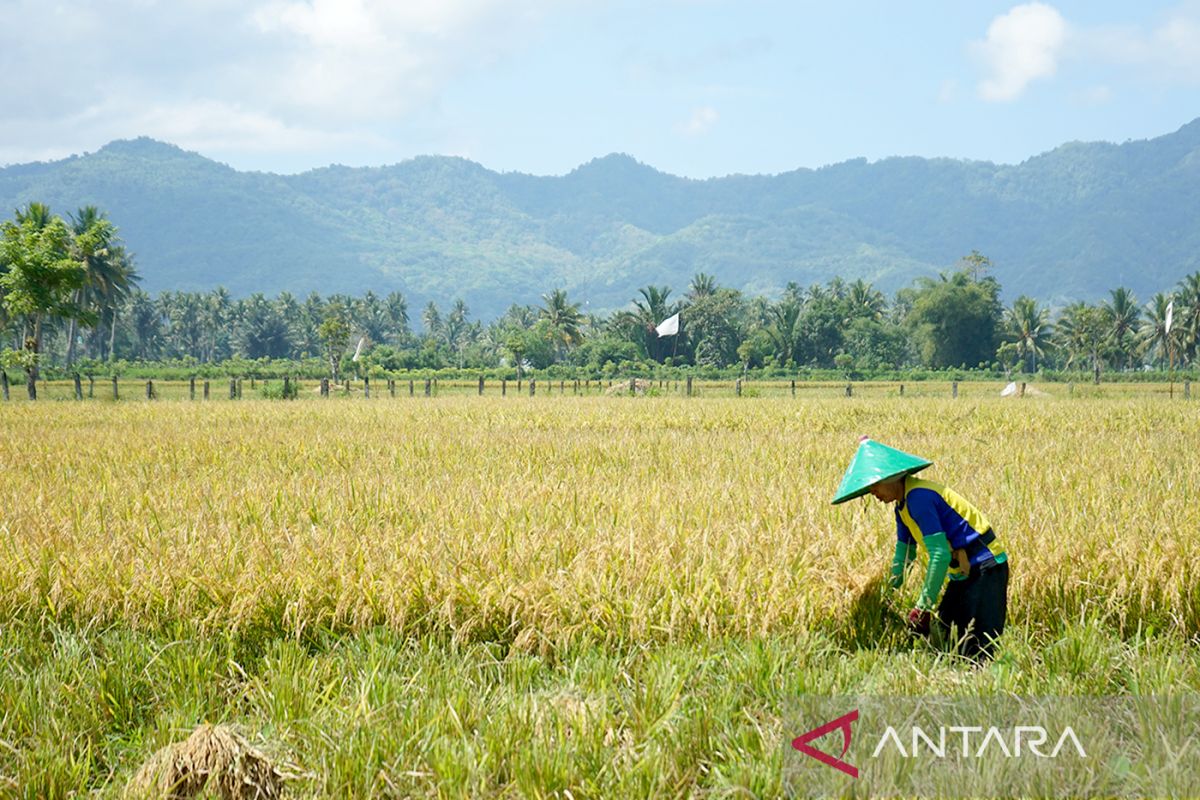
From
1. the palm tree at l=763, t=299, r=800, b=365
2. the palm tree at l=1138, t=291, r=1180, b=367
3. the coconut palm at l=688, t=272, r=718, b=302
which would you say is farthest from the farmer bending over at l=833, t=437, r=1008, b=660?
the coconut palm at l=688, t=272, r=718, b=302

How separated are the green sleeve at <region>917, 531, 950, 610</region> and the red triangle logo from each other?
0.76m

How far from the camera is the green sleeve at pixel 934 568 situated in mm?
3869

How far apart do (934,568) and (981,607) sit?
42cm

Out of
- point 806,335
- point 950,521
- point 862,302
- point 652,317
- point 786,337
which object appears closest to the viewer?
point 950,521

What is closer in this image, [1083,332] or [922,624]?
[922,624]

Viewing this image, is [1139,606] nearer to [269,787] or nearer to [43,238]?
[269,787]

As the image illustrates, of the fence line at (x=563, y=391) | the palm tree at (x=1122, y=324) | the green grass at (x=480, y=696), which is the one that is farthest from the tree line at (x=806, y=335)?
the green grass at (x=480, y=696)

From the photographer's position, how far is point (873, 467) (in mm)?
3982

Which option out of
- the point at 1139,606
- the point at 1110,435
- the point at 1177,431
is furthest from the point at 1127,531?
the point at 1177,431

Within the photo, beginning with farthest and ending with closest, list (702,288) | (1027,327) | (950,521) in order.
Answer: (702,288)
(1027,327)
(950,521)

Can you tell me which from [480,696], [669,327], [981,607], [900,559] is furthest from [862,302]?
[480,696]

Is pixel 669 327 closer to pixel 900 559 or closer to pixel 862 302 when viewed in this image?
pixel 900 559

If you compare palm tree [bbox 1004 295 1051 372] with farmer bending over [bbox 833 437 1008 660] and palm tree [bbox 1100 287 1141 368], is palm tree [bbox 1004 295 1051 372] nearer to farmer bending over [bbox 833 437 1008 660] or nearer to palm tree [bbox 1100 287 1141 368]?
palm tree [bbox 1100 287 1141 368]

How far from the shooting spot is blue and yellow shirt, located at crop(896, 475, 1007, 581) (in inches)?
157
